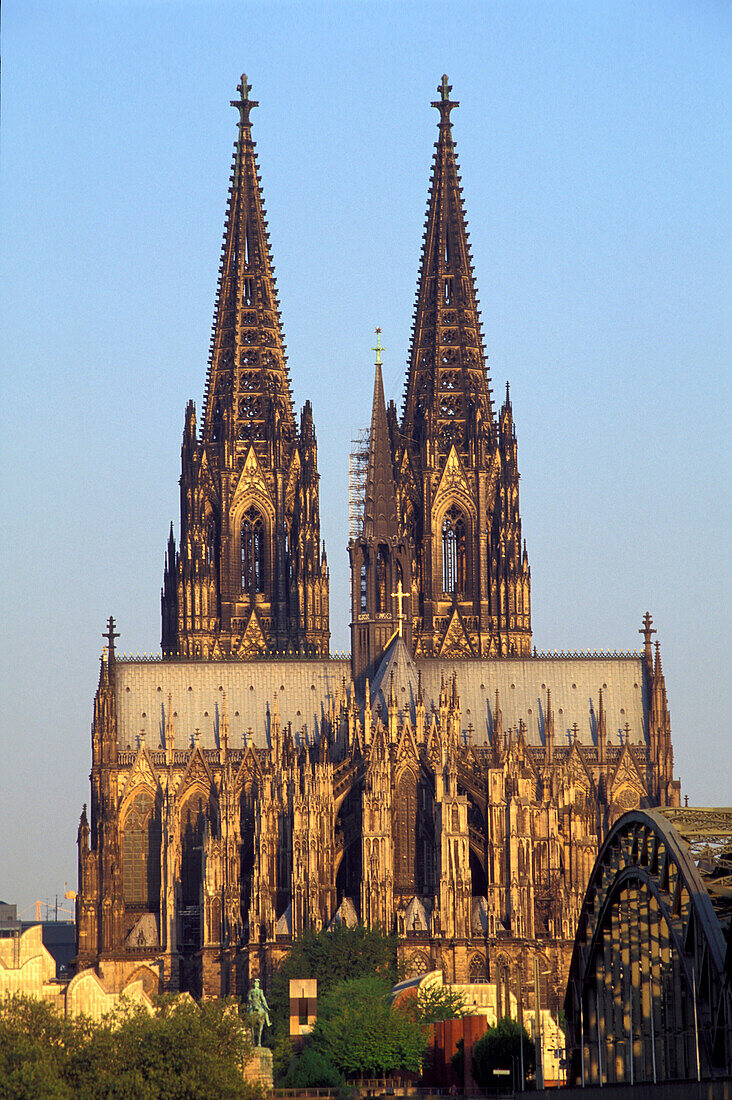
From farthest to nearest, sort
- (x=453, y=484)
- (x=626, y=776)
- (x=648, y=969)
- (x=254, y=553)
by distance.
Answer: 1. (x=453, y=484)
2. (x=254, y=553)
3. (x=626, y=776)
4. (x=648, y=969)

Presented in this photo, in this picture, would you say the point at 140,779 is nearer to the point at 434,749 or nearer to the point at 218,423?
the point at 434,749

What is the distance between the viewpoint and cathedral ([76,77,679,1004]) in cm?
13712

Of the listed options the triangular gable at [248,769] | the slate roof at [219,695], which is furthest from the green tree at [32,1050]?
the slate roof at [219,695]

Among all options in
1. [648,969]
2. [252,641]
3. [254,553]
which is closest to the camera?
[648,969]

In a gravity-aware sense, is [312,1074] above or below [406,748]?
below

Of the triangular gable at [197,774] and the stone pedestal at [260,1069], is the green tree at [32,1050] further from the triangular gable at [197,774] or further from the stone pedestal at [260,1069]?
the triangular gable at [197,774]

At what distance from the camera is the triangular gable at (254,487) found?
154875 mm

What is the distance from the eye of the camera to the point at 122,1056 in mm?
94250

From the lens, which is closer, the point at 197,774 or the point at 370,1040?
the point at 370,1040

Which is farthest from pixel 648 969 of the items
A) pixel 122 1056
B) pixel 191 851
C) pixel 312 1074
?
pixel 191 851

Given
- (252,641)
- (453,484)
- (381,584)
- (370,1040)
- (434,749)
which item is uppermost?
(453,484)

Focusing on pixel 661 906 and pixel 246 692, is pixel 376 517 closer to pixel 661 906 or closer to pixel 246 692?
pixel 246 692

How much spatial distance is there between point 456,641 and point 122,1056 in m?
62.4

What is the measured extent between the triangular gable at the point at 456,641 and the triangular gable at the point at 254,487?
11.2 meters
